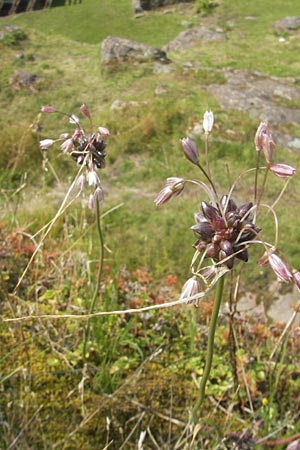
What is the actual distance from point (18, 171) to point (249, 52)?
189 inches

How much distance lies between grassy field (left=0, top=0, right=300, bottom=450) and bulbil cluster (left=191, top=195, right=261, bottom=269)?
0.37 metres

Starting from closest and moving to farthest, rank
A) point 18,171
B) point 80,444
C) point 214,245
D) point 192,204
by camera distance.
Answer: point 214,245 < point 80,444 < point 192,204 < point 18,171

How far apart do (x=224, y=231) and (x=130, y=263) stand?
2840 mm

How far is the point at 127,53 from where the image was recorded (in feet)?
25.0

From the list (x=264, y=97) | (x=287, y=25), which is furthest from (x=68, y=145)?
(x=287, y=25)

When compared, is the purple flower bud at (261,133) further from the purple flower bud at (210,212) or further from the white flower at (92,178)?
the white flower at (92,178)

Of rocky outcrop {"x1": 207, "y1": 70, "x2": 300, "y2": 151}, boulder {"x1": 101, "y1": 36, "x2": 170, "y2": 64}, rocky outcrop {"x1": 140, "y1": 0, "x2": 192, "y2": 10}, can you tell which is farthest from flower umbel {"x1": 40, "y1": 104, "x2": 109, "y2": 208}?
rocky outcrop {"x1": 140, "y1": 0, "x2": 192, "y2": 10}

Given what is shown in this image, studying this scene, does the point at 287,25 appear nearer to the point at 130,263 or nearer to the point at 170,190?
the point at 130,263

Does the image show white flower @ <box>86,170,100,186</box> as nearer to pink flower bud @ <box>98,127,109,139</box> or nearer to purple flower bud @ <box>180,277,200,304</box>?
pink flower bud @ <box>98,127,109,139</box>

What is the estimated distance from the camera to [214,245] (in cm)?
99

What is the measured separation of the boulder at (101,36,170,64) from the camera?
7559mm

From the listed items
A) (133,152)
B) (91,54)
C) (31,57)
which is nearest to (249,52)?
(91,54)

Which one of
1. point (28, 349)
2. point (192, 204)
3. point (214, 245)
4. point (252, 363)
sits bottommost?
point (192, 204)

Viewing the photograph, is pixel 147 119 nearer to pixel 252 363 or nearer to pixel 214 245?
pixel 252 363
